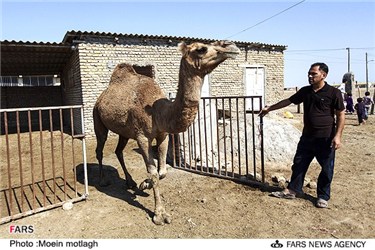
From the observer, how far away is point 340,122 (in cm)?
407

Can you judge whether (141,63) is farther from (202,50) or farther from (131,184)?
(202,50)

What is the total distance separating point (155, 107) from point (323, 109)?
247 centimetres

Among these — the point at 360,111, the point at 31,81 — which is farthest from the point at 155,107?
the point at 31,81

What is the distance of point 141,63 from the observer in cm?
1201

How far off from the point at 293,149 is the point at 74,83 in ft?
30.4

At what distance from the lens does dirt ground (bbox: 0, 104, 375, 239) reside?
369 centimetres

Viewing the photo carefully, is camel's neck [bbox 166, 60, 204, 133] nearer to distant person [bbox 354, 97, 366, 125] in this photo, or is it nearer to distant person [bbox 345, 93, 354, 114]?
distant person [bbox 354, 97, 366, 125]

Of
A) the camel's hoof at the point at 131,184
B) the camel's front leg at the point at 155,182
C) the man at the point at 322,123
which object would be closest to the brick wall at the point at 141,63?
the camel's hoof at the point at 131,184

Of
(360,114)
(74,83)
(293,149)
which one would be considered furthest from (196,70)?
(360,114)

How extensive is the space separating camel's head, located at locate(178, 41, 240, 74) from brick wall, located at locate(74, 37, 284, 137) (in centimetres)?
816

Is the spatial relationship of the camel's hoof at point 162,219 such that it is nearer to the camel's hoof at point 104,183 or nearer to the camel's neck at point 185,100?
the camel's neck at point 185,100

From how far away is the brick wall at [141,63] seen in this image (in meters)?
10.7

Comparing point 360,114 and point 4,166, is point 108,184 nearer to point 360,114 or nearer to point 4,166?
point 4,166

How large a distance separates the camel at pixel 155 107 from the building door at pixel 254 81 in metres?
12.0
